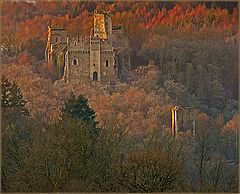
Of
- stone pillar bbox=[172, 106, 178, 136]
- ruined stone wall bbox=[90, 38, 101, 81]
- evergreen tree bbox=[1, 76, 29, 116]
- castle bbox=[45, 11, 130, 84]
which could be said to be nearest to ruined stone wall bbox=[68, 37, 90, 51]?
castle bbox=[45, 11, 130, 84]

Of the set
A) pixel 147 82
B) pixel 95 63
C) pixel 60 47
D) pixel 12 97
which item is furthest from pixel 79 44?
pixel 12 97

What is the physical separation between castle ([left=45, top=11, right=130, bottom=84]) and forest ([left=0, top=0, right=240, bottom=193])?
143 millimetres

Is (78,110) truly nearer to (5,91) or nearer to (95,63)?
(95,63)

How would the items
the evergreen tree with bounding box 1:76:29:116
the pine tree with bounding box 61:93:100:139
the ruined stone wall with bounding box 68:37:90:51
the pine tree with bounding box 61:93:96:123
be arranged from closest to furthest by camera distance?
the pine tree with bounding box 61:93:100:139 < the pine tree with bounding box 61:93:96:123 < the evergreen tree with bounding box 1:76:29:116 < the ruined stone wall with bounding box 68:37:90:51

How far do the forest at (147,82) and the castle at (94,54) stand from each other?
5.6 inches

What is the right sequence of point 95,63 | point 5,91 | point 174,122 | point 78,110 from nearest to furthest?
point 78,110
point 5,91
point 95,63
point 174,122

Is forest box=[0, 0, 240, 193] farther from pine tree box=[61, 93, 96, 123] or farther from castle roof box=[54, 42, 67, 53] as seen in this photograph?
castle roof box=[54, 42, 67, 53]

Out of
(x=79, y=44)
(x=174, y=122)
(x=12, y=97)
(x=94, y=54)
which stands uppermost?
(x=79, y=44)

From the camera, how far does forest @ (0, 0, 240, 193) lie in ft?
31.6

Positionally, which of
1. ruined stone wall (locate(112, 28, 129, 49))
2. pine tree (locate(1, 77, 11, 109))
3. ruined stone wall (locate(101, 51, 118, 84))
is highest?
ruined stone wall (locate(112, 28, 129, 49))

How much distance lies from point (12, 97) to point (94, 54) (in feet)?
4.75

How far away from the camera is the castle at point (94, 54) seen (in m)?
10.3

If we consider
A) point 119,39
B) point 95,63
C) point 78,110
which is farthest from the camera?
point 119,39

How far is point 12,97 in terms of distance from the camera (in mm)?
9945
